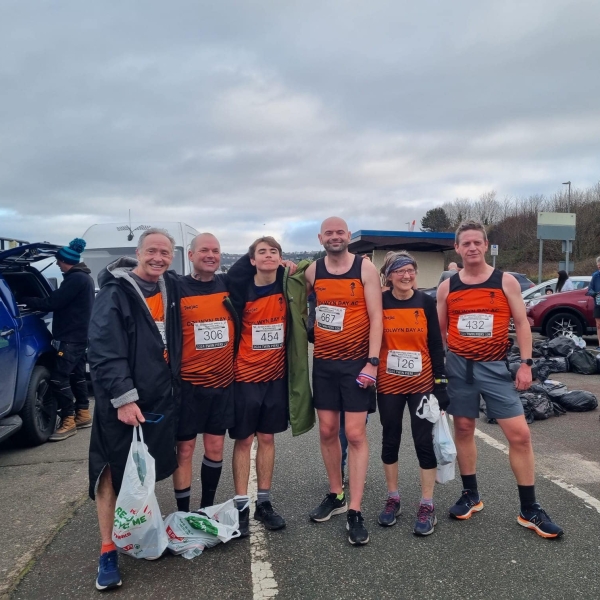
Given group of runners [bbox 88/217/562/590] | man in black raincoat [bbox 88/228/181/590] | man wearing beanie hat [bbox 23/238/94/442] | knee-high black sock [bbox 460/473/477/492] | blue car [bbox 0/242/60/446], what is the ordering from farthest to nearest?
man wearing beanie hat [bbox 23/238/94/442] < blue car [bbox 0/242/60/446] < knee-high black sock [bbox 460/473/477/492] < group of runners [bbox 88/217/562/590] < man in black raincoat [bbox 88/228/181/590]

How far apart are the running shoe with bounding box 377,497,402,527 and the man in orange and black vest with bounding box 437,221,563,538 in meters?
0.39

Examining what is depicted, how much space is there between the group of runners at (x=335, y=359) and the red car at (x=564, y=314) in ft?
30.3

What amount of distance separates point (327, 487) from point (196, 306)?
1941mm

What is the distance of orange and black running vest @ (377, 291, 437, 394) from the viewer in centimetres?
360

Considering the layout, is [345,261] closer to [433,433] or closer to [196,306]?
[196,306]

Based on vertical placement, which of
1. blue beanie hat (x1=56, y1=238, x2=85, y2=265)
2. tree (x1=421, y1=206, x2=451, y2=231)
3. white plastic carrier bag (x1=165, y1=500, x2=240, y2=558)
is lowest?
white plastic carrier bag (x1=165, y1=500, x2=240, y2=558)

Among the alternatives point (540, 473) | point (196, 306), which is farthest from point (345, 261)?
point (540, 473)

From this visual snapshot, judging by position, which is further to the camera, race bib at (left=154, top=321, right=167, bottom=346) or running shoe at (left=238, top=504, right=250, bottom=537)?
running shoe at (left=238, top=504, right=250, bottom=537)

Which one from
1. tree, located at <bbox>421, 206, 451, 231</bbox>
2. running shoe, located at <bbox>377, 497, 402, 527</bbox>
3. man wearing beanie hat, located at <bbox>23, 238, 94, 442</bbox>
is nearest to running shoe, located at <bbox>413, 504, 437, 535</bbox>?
running shoe, located at <bbox>377, 497, 402, 527</bbox>

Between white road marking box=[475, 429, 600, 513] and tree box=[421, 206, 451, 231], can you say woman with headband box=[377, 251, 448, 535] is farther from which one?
tree box=[421, 206, 451, 231]

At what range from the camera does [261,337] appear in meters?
3.62

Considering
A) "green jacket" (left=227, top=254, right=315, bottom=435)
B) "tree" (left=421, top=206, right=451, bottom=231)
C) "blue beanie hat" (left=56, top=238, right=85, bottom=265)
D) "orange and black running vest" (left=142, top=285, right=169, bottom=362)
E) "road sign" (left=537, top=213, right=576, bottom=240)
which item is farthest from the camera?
"tree" (left=421, top=206, right=451, bottom=231)

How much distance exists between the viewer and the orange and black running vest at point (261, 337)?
3.60 metres

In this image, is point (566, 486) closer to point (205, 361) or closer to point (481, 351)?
point (481, 351)
